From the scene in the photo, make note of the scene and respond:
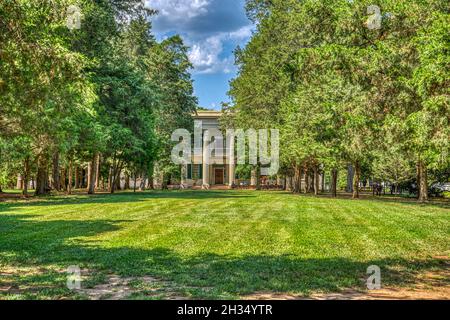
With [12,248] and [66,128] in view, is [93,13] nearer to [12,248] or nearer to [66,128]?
[66,128]

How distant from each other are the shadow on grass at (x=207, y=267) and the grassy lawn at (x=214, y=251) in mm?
16

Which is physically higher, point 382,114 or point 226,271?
point 382,114

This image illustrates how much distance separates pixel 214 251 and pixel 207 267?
1.43 meters

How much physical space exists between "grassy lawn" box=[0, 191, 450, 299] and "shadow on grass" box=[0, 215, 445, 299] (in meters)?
0.02

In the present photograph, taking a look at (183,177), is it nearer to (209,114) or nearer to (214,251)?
(209,114)

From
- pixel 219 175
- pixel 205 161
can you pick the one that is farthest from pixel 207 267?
pixel 219 175

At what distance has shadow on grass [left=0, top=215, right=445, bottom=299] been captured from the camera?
20.8 ft

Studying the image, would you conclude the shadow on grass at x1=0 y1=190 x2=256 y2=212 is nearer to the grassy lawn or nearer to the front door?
the grassy lawn

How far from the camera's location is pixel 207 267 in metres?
7.48

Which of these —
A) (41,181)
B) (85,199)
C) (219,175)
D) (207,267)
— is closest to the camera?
(207,267)

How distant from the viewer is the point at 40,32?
7855 mm

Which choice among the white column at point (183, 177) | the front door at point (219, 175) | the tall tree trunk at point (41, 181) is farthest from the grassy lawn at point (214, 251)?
the front door at point (219, 175)

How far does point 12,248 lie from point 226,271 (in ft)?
15.4
